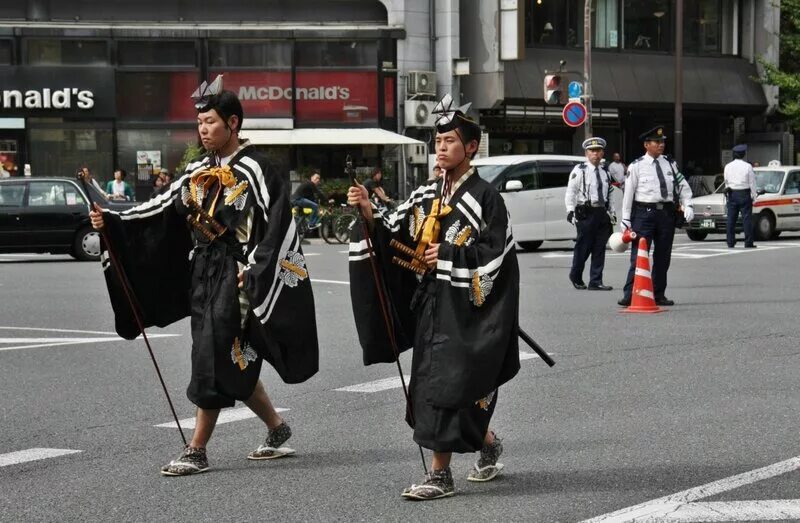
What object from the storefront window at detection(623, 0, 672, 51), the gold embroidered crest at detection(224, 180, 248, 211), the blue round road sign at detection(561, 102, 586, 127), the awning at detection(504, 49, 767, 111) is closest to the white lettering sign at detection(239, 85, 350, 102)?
the awning at detection(504, 49, 767, 111)

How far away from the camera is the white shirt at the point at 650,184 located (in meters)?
13.8

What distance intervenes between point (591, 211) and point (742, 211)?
27.2 ft

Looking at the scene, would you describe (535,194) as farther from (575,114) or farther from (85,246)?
(85,246)

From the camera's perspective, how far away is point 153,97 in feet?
109

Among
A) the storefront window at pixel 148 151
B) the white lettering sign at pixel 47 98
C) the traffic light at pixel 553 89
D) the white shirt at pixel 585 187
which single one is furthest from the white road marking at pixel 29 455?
the white lettering sign at pixel 47 98

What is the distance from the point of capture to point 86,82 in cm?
3256

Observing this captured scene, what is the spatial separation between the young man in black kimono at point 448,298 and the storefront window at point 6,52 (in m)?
28.3

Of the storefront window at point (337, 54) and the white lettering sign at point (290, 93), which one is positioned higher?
the storefront window at point (337, 54)

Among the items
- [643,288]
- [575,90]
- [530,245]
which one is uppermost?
[575,90]

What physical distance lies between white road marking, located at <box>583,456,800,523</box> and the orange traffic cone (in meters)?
6.90

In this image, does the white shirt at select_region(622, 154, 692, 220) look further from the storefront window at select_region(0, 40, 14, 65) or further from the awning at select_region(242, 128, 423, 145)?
the storefront window at select_region(0, 40, 14, 65)

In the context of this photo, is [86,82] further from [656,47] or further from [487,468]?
[487,468]

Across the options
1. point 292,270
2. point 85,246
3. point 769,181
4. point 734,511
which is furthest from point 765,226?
point 734,511

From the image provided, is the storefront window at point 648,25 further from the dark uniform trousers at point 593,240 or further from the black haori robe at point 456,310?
the black haori robe at point 456,310
